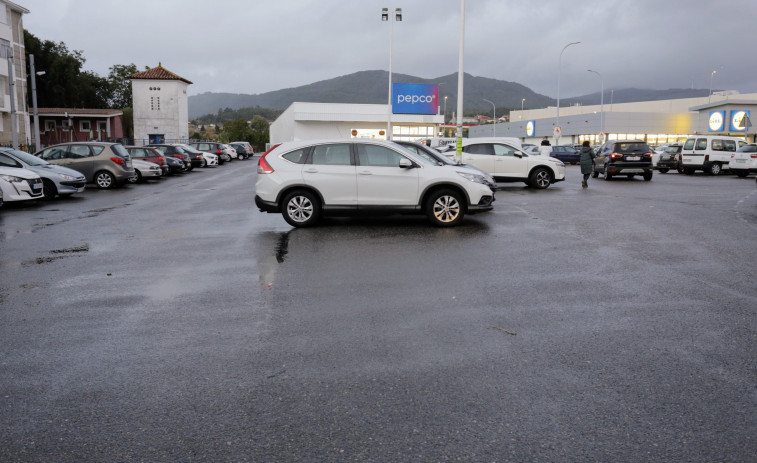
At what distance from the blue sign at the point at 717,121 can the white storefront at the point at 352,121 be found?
28.8 metres

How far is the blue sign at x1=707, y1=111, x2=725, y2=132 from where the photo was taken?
64.4 meters

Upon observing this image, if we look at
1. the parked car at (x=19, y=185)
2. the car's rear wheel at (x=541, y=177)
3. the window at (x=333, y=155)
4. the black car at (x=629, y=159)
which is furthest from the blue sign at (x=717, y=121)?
the parked car at (x=19, y=185)

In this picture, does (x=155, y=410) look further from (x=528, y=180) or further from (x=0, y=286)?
(x=528, y=180)

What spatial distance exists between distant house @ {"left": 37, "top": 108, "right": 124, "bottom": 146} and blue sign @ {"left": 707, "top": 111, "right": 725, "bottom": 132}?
2579 inches

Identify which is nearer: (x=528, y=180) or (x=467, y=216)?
(x=467, y=216)

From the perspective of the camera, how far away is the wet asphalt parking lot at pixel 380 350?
344 centimetres

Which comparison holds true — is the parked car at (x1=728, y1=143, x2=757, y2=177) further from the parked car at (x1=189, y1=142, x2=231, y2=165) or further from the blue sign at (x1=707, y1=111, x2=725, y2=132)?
the blue sign at (x1=707, y1=111, x2=725, y2=132)

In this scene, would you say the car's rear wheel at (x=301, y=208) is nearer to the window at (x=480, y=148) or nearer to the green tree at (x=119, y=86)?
the window at (x=480, y=148)

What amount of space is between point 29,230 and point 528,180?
15.4 m

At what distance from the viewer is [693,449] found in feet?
10.9

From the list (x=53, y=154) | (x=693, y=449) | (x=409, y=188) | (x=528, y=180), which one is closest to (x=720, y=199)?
(x=528, y=180)

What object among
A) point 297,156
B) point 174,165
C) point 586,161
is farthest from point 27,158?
point 586,161

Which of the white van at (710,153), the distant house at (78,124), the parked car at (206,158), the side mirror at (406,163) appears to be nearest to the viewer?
the side mirror at (406,163)

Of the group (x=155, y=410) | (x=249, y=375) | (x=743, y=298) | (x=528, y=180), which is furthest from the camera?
(x=528, y=180)
